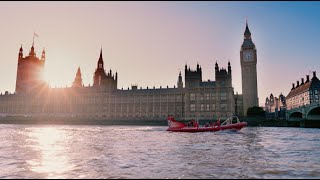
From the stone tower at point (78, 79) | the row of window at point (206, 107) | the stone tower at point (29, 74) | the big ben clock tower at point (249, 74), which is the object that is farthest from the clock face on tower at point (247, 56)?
the stone tower at point (29, 74)

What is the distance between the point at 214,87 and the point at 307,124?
31852 millimetres

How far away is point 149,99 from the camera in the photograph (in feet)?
322

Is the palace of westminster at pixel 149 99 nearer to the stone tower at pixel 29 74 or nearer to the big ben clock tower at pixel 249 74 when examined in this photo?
the big ben clock tower at pixel 249 74

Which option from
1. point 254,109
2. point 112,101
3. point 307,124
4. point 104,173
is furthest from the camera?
point 112,101

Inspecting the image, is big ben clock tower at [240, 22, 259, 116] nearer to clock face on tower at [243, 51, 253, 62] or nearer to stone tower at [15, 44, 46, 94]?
clock face on tower at [243, 51, 253, 62]

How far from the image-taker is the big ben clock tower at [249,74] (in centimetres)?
9519

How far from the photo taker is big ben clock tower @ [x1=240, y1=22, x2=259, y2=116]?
95188 mm

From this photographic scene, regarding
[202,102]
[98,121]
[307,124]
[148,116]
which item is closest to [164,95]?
[148,116]

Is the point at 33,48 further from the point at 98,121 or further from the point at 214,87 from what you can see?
the point at 214,87

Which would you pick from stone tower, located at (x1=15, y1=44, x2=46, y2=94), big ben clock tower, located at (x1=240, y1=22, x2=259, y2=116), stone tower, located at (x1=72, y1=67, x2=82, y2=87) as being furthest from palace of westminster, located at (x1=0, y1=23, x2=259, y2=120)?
stone tower, located at (x1=72, y1=67, x2=82, y2=87)

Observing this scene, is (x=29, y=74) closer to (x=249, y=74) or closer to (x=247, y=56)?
(x=247, y=56)

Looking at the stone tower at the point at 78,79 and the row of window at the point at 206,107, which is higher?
the stone tower at the point at 78,79

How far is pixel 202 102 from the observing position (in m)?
87.1

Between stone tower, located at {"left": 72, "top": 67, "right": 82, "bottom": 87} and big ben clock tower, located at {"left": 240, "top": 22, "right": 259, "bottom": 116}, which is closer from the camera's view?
big ben clock tower, located at {"left": 240, "top": 22, "right": 259, "bottom": 116}
